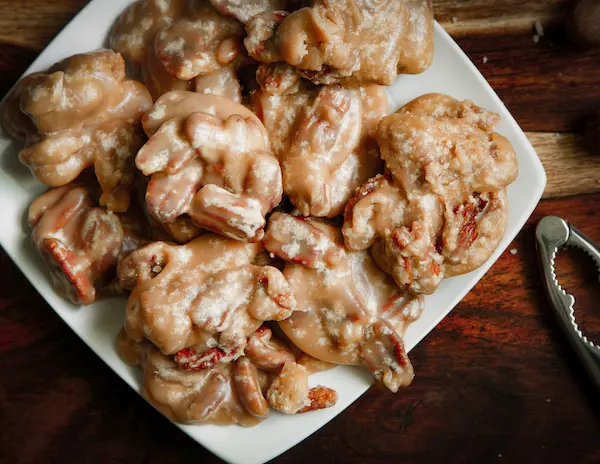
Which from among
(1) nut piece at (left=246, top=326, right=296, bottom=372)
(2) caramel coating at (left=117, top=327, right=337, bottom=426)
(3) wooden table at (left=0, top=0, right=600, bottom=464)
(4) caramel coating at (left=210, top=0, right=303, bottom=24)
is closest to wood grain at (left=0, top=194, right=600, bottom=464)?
(3) wooden table at (left=0, top=0, right=600, bottom=464)

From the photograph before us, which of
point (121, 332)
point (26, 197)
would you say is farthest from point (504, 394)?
point (26, 197)

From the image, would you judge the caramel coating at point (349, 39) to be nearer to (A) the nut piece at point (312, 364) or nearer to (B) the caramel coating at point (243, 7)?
(B) the caramel coating at point (243, 7)

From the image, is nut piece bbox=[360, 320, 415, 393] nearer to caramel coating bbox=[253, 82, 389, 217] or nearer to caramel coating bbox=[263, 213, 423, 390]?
caramel coating bbox=[263, 213, 423, 390]

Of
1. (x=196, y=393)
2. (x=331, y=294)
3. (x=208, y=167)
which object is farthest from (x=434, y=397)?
(x=208, y=167)

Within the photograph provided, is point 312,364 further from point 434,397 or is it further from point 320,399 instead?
point 434,397

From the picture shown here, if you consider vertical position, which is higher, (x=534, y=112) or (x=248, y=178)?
(x=248, y=178)

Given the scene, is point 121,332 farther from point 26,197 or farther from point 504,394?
point 504,394
